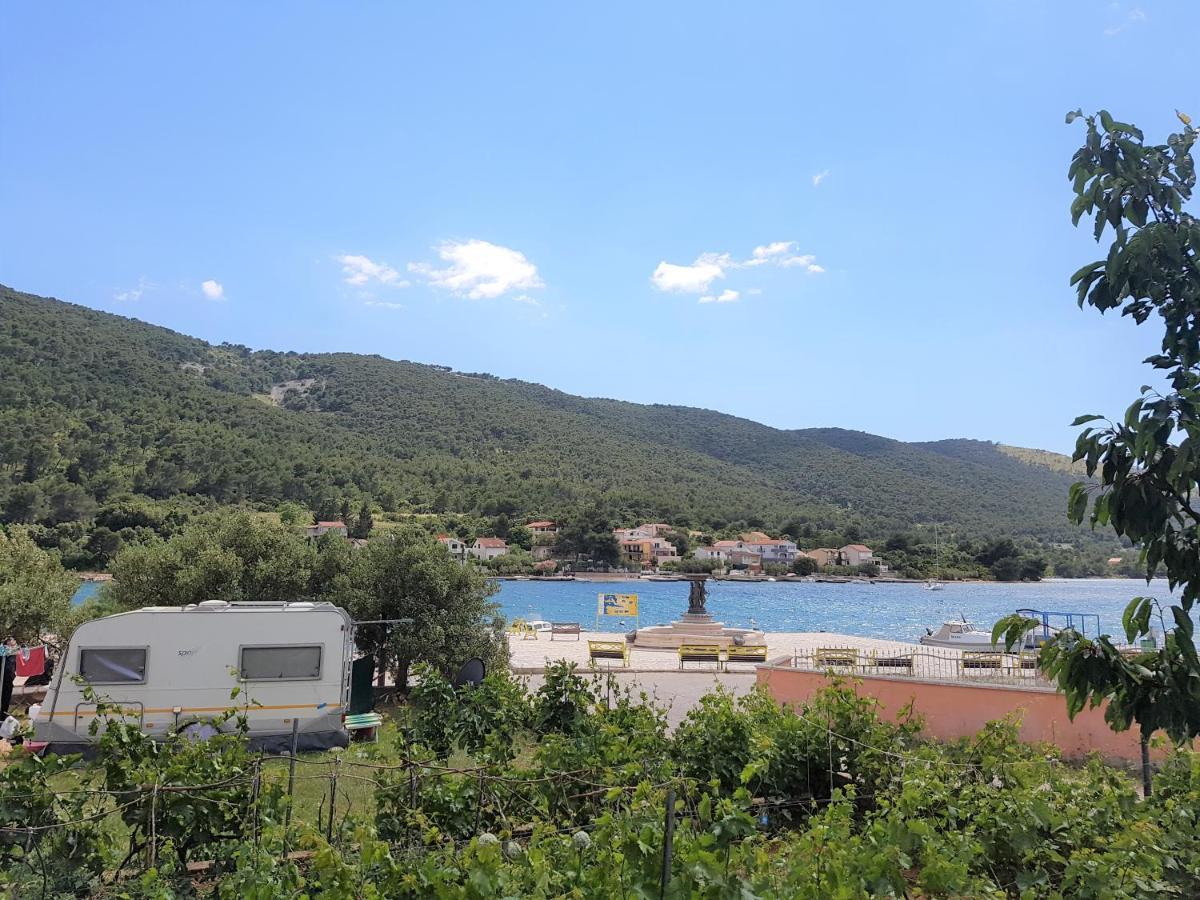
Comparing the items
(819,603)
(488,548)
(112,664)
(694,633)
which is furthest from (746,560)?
(112,664)

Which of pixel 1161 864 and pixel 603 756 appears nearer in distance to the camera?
pixel 1161 864

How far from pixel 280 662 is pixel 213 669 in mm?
804

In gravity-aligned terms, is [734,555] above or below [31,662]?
below

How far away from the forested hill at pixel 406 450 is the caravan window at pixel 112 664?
198 feet

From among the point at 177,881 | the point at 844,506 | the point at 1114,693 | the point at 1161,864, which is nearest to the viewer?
the point at 1114,693

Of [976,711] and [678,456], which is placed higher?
[678,456]

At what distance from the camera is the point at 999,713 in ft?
32.4

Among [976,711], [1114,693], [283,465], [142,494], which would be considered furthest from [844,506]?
[1114,693]

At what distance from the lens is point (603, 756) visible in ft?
16.5

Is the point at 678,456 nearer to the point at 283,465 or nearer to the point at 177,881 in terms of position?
the point at 283,465

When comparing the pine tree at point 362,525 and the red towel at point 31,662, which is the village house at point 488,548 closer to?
the pine tree at point 362,525

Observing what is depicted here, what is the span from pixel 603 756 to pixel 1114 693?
3.45 metres

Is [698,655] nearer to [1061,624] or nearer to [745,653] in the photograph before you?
[745,653]

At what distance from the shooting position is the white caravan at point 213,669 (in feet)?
30.5
